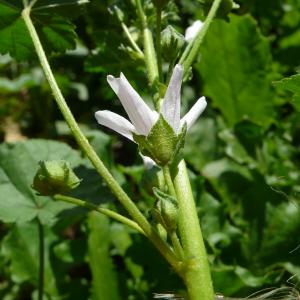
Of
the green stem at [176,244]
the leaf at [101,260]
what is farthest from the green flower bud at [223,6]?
the leaf at [101,260]

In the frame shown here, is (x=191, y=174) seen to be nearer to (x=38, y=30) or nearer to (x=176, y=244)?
(x=38, y=30)

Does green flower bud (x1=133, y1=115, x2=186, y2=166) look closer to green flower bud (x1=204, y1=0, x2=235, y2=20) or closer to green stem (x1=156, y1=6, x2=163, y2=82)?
green stem (x1=156, y1=6, x2=163, y2=82)

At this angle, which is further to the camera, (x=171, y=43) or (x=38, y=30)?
(x=38, y=30)

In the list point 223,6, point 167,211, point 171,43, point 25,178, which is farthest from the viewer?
point 25,178

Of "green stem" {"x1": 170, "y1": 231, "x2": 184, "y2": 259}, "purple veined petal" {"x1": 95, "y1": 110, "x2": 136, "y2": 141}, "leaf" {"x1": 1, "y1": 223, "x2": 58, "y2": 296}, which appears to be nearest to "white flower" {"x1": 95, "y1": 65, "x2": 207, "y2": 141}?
"purple veined petal" {"x1": 95, "y1": 110, "x2": 136, "y2": 141}

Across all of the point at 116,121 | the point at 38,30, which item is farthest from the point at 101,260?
the point at 116,121

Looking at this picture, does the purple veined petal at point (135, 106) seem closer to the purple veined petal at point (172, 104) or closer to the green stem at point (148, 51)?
the purple veined petal at point (172, 104)

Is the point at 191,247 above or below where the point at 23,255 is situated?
below

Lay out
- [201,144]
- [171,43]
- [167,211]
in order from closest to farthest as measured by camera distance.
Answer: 1. [167,211]
2. [171,43]
3. [201,144]
